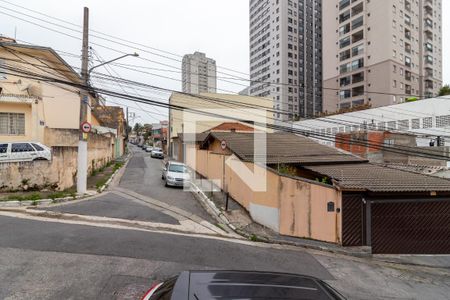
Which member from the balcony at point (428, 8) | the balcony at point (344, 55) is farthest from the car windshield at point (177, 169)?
the balcony at point (428, 8)

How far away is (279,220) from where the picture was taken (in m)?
9.55

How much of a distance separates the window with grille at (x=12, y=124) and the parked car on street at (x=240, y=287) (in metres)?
19.7

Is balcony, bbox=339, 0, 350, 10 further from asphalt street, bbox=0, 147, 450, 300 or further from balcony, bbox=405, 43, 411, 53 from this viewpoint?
asphalt street, bbox=0, 147, 450, 300

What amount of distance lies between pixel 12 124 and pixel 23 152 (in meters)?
6.86

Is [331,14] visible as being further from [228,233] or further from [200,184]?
[228,233]

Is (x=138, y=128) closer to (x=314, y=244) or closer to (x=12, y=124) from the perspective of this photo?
(x=12, y=124)

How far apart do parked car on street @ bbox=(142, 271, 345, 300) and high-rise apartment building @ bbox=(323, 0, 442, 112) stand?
57538 millimetres

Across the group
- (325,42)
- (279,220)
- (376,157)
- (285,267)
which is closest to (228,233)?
(279,220)

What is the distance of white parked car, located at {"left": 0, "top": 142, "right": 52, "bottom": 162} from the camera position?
491 inches

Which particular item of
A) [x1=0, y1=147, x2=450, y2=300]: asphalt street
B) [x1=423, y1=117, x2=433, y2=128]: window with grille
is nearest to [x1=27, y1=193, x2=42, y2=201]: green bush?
[x1=0, y1=147, x2=450, y2=300]: asphalt street

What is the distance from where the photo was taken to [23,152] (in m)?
12.7

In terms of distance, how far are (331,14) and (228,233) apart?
6842 cm

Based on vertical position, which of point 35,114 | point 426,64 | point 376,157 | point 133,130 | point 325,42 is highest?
point 325,42

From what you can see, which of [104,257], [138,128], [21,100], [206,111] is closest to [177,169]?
[21,100]
